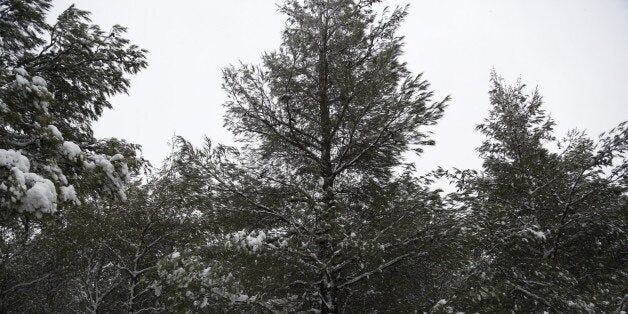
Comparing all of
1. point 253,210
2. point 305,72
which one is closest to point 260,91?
point 305,72

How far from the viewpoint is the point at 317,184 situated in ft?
17.2

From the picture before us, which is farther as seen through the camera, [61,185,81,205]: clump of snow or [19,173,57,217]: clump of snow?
[61,185,81,205]: clump of snow

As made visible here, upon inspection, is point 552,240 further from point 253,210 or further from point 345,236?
point 253,210

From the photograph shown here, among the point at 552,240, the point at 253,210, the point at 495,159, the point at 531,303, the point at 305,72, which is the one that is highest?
the point at 305,72

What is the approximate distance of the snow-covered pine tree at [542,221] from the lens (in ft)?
15.2

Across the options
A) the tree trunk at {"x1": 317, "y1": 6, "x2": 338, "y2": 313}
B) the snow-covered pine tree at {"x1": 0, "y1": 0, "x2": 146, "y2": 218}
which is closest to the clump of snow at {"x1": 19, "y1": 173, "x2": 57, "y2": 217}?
the snow-covered pine tree at {"x1": 0, "y1": 0, "x2": 146, "y2": 218}

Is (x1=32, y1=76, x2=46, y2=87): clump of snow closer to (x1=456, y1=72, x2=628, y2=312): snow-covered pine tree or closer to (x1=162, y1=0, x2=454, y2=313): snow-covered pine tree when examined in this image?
(x1=162, y1=0, x2=454, y2=313): snow-covered pine tree

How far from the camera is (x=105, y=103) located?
20.8 feet

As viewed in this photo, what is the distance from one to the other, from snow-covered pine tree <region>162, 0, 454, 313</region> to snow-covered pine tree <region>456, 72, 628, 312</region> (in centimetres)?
110

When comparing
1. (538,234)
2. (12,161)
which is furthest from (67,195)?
(538,234)

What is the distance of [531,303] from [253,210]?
5738 mm

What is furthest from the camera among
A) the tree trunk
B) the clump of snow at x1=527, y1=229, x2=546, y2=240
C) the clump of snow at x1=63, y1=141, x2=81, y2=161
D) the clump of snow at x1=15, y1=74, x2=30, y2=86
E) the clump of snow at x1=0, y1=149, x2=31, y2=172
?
the tree trunk

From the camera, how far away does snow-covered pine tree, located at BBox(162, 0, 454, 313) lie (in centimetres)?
488

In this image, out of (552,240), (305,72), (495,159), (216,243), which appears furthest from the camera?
(495,159)
